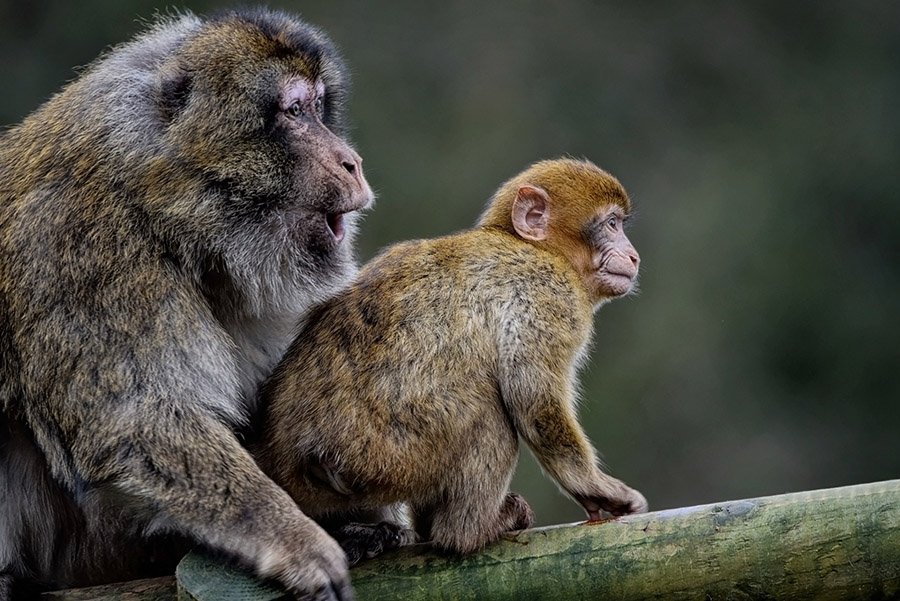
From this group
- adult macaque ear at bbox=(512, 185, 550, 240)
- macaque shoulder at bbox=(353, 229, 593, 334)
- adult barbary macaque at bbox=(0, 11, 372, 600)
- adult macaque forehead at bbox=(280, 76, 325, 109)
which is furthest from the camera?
adult macaque ear at bbox=(512, 185, 550, 240)

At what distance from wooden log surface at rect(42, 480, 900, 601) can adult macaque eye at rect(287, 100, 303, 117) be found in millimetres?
1535

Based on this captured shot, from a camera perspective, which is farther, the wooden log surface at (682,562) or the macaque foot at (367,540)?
the macaque foot at (367,540)

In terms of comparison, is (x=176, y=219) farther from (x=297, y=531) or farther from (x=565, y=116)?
(x=565, y=116)

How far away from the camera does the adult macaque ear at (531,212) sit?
5207mm

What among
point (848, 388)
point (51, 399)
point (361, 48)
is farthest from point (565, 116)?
point (51, 399)

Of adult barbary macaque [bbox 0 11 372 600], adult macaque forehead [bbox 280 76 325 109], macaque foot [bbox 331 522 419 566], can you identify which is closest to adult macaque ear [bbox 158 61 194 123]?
adult barbary macaque [bbox 0 11 372 600]

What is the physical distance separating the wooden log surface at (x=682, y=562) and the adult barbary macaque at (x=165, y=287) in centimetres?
24

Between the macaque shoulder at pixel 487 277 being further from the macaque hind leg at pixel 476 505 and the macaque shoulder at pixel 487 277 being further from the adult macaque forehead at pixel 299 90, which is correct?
the adult macaque forehead at pixel 299 90

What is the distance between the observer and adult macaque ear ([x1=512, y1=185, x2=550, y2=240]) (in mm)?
Result: 5207

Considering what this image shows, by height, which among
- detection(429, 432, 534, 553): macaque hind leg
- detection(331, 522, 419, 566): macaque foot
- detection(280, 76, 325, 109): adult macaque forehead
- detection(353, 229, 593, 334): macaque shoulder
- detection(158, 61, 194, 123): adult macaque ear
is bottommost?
detection(331, 522, 419, 566): macaque foot

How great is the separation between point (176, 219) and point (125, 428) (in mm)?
705

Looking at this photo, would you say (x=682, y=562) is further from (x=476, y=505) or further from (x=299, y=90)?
(x=299, y=90)

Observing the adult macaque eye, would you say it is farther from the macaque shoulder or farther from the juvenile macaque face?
the juvenile macaque face

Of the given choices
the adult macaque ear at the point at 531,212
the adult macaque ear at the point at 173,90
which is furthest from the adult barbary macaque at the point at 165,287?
the adult macaque ear at the point at 531,212
